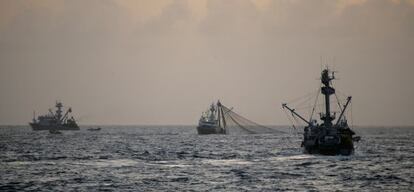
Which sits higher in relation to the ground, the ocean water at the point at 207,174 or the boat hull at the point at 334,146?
the boat hull at the point at 334,146

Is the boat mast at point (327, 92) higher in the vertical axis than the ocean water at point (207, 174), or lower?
higher

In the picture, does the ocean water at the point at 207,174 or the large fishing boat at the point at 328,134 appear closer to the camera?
the ocean water at the point at 207,174

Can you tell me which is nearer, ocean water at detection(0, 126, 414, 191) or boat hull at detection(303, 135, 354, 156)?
ocean water at detection(0, 126, 414, 191)

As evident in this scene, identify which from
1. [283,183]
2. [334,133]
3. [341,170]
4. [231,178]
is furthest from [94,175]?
[334,133]

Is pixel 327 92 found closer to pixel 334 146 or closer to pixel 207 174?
pixel 334 146

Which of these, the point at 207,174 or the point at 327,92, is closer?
the point at 207,174

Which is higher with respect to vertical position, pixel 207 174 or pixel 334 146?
pixel 334 146

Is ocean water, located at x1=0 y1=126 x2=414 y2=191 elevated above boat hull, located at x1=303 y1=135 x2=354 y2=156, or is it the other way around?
boat hull, located at x1=303 y1=135 x2=354 y2=156

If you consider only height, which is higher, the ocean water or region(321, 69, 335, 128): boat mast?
region(321, 69, 335, 128): boat mast

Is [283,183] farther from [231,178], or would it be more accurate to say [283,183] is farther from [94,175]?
[94,175]

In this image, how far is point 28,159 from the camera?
10256 cm

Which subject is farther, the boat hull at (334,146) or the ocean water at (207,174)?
the boat hull at (334,146)

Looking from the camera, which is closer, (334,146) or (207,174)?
(207,174)

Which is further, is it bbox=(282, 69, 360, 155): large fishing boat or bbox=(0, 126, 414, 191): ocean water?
bbox=(282, 69, 360, 155): large fishing boat
